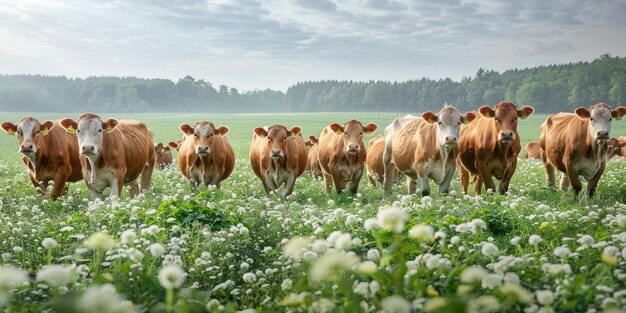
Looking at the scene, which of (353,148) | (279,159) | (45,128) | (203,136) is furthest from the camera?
(279,159)

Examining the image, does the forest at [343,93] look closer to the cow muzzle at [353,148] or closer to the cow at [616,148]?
the cow at [616,148]

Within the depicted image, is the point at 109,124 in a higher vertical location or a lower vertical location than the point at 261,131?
higher

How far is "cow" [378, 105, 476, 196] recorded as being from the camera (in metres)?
11.4

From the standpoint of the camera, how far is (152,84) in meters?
154

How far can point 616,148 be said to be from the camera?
24219 millimetres

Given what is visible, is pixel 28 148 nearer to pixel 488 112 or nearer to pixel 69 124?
pixel 69 124

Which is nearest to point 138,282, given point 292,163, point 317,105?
point 292,163

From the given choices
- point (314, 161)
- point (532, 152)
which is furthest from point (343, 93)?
point (314, 161)

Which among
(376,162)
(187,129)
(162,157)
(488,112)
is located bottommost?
(162,157)

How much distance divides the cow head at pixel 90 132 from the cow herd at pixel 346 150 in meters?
0.02

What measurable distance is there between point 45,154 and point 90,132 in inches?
70.4

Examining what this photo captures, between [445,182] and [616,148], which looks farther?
[616,148]

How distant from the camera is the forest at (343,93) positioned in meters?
90.2

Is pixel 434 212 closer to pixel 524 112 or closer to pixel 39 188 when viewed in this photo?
pixel 524 112
